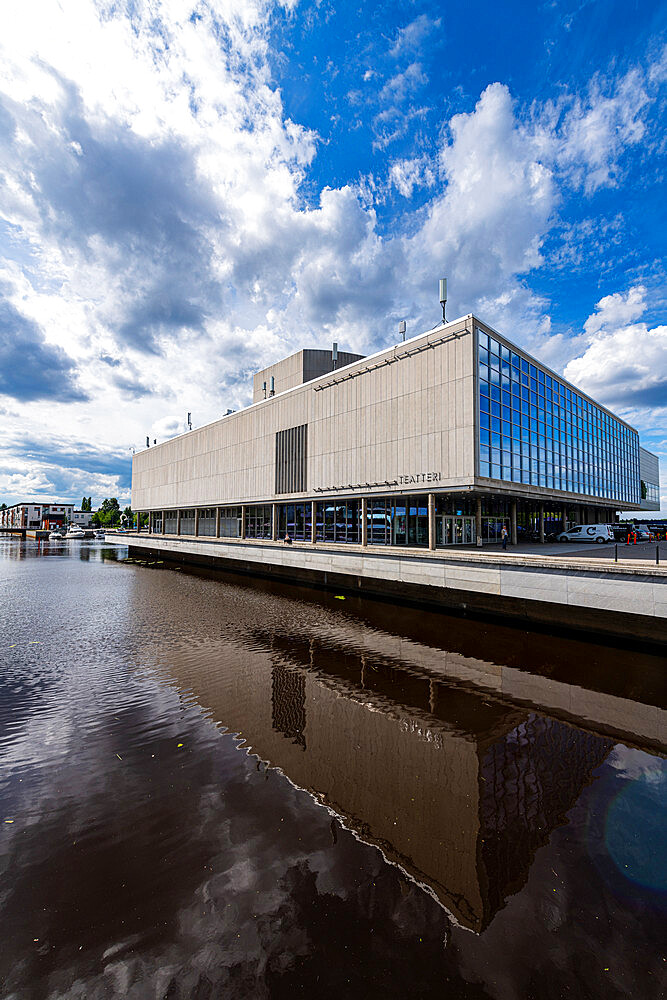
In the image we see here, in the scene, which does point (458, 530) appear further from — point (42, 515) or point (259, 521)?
point (42, 515)

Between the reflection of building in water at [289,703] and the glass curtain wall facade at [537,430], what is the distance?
2016 centimetres

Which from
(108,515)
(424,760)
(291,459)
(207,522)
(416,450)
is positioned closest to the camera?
(424,760)

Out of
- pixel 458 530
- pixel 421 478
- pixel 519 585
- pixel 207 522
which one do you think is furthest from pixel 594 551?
pixel 207 522

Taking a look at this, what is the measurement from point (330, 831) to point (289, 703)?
15.6 ft

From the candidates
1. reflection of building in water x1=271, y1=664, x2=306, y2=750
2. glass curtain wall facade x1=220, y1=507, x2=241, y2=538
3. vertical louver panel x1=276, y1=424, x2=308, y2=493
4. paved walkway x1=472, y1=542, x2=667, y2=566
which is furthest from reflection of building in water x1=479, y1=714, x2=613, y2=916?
glass curtain wall facade x1=220, y1=507, x2=241, y2=538

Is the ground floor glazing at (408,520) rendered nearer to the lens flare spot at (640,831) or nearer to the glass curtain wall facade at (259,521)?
the glass curtain wall facade at (259,521)

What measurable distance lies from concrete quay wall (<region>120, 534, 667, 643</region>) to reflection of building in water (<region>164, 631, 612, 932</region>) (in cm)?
773

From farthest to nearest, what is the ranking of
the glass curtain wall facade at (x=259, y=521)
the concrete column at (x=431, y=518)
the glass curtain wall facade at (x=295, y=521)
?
the glass curtain wall facade at (x=259, y=521) < the glass curtain wall facade at (x=295, y=521) < the concrete column at (x=431, y=518)

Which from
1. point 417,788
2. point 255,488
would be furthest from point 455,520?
point 417,788

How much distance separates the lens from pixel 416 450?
101 feet

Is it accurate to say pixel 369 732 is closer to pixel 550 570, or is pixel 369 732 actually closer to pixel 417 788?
pixel 417 788

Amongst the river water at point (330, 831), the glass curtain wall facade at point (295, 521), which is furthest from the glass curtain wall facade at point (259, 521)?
the river water at point (330, 831)

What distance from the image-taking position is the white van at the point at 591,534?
40.5 m

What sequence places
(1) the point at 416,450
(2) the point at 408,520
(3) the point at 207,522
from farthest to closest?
(3) the point at 207,522 → (2) the point at 408,520 → (1) the point at 416,450
